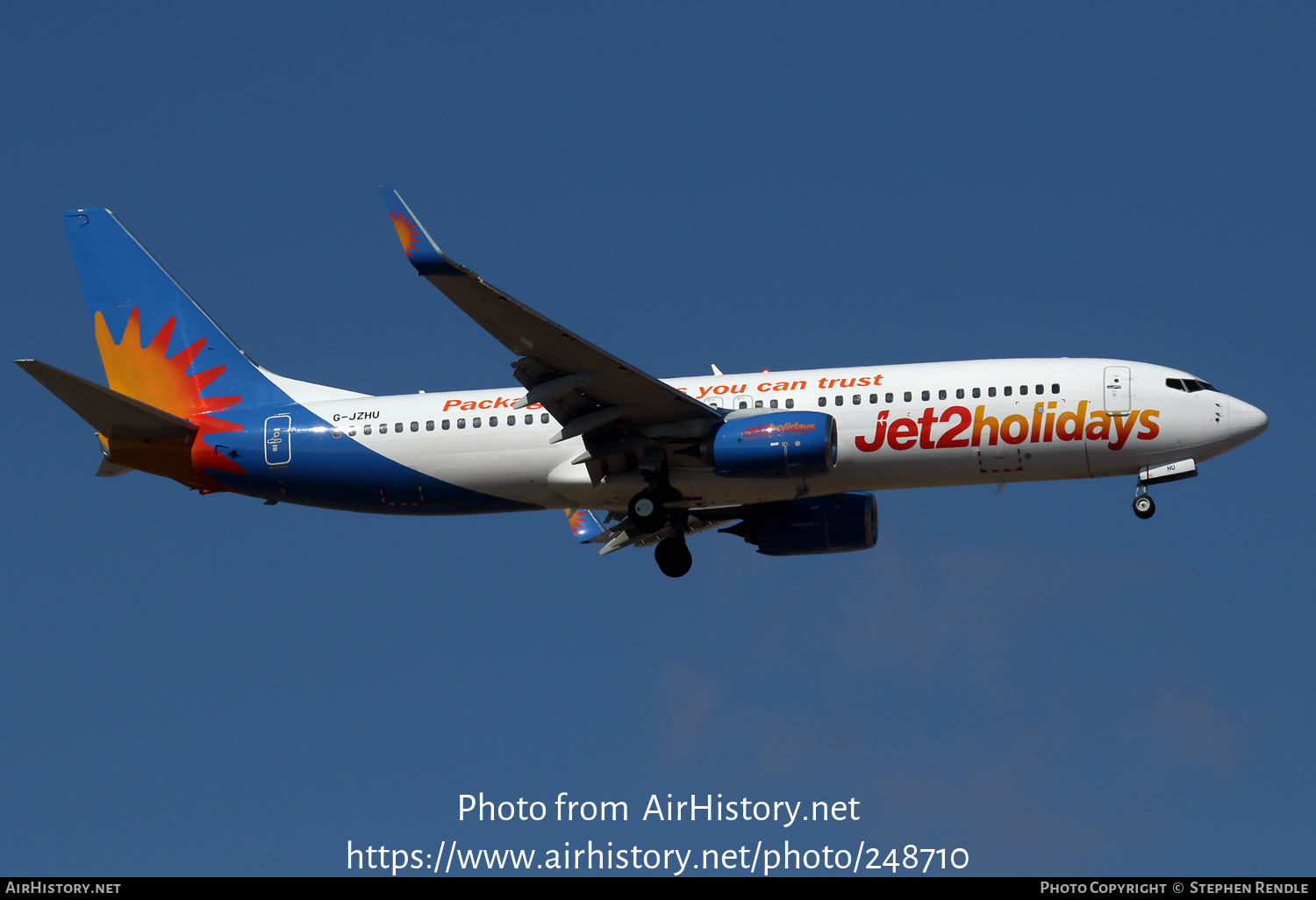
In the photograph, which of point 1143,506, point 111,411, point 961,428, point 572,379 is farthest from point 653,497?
point 111,411

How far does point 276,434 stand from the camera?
41094 mm

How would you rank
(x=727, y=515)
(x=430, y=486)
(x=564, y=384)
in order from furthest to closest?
(x=727, y=515) → (x=430, y=486) → (x=564, y=384)

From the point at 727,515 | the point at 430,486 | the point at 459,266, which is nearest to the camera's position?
the point at 459,266

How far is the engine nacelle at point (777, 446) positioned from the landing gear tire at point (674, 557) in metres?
4.32

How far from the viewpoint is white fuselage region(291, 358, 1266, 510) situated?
37.3 m

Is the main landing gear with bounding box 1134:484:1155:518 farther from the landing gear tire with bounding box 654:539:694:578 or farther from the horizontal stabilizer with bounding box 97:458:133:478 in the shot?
the horizontal stabilizer with bounding box 97:458:133:478

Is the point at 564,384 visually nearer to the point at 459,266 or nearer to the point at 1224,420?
the point at 459,266

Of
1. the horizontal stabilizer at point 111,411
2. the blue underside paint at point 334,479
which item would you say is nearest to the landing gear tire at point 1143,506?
the blue underside paint at point 334,479

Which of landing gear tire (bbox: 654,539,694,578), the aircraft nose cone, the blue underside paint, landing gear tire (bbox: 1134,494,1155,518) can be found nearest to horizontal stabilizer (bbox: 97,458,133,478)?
the blue underside paint

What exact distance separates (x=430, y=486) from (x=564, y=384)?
5542 mm

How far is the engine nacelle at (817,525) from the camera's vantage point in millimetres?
41750

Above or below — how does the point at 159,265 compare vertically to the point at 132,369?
above

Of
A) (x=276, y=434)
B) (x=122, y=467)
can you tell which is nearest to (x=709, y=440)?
(x=276, y=434)

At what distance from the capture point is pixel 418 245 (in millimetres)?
32188
